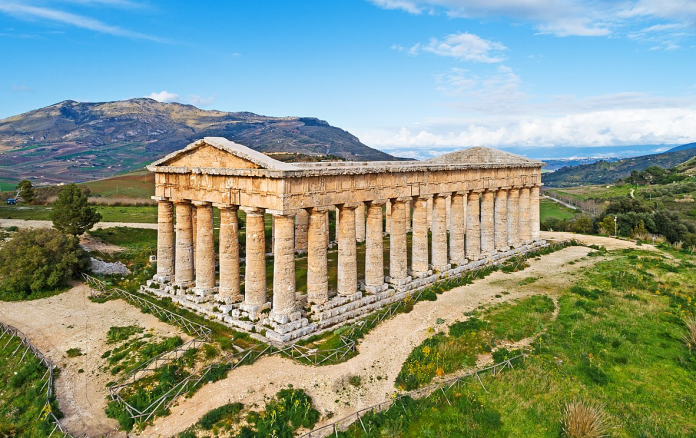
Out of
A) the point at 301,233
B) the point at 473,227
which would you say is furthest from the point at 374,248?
the point at 301,233

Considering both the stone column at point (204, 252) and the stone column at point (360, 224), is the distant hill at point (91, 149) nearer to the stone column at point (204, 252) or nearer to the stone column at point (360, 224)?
the stone column at point (360, 224)

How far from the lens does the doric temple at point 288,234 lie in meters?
19.1

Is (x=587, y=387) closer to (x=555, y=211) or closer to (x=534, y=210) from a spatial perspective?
(x=534, y=210)

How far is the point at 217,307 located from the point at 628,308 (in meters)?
21.5

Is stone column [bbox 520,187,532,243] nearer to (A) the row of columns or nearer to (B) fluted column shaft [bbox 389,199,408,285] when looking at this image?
(A) the row of columns

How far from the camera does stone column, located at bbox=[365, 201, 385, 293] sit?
2320cm

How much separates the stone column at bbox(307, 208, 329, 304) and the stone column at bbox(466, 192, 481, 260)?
14.5 metres

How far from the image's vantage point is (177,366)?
16172 millimetres

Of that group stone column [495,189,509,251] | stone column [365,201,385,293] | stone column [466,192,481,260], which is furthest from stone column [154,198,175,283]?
stone column [495,189,509,251]

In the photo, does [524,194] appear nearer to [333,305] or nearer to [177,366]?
[333,305]

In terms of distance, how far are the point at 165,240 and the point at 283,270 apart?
9.95 metres

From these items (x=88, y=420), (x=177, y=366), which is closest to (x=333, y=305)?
(x=177, y=366)

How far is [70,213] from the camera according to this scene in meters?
33.2

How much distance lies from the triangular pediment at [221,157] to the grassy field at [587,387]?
1134 cm
